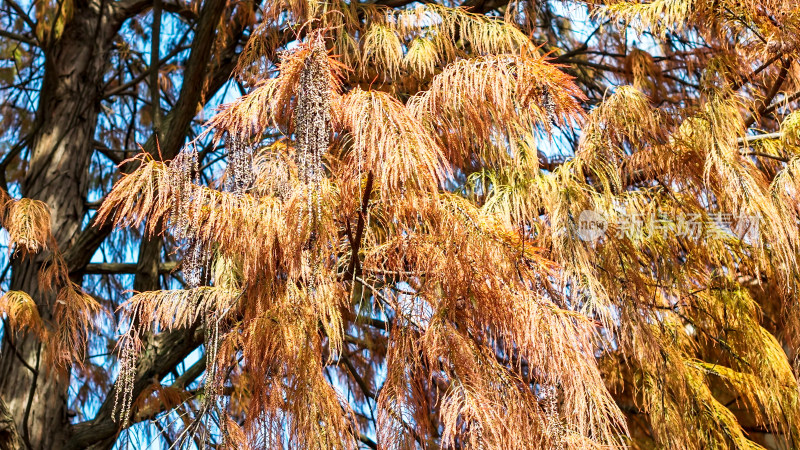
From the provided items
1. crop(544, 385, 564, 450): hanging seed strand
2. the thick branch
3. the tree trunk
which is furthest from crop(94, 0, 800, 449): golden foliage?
the tree trunk

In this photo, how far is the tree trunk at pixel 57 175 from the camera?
252cm

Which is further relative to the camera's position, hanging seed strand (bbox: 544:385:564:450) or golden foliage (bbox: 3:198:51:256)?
golden foliage (bbox: 3:198:51:256)

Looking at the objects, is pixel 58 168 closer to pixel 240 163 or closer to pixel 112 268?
pixel 112 268

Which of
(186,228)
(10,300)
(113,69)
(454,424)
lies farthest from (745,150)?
(113,69)

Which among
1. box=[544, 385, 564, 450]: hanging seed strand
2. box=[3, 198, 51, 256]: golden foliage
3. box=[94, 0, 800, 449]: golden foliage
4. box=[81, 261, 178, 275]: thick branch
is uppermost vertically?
box=[81, 261, 178, 275]: thick branch

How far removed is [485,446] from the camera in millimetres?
1312

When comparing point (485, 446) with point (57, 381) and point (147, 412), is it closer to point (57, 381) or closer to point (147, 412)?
point (147, 412)

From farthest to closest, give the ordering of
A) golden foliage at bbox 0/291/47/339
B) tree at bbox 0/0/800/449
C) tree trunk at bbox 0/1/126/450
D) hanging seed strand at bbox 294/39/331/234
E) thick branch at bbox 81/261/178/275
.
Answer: thick branch at bbox 81/261/178/275, tree trunk at bbox 0/1/126/450, golden foliage at bbox 0/291/47/339, tree at bbox 0/0/800/449, hanging seed strand at bbox 294/39/331/234

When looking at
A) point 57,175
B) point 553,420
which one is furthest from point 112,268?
point 553,420

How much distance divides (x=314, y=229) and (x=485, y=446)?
427 millimetres

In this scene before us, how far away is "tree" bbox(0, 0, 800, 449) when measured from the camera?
1.45 metres

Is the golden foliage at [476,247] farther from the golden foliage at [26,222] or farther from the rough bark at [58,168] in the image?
the rough bark at [58,168]

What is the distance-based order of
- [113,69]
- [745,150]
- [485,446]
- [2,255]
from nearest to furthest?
[485,446], [745,150], [2,255], [113,69]

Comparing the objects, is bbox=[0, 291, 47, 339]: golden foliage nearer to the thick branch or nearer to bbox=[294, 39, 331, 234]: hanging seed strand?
the thick branch
